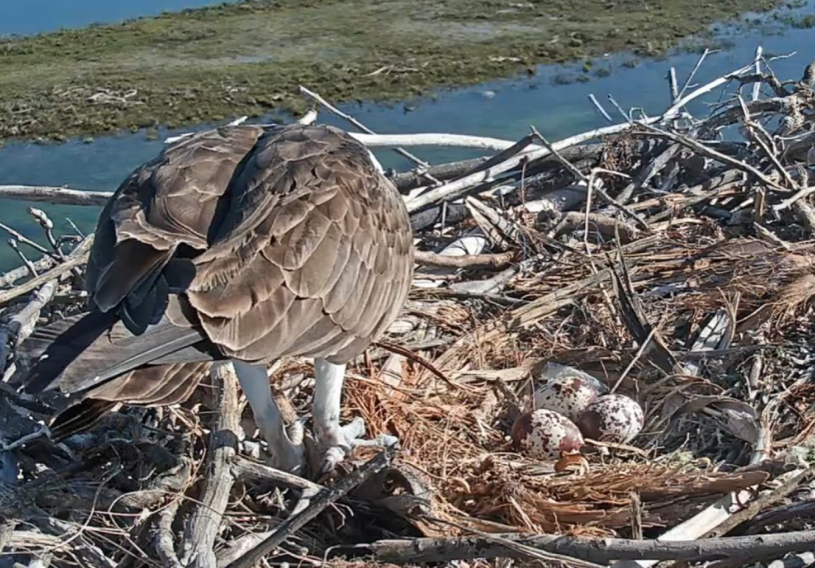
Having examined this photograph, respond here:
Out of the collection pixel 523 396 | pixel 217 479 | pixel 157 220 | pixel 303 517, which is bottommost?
pixel 523 396

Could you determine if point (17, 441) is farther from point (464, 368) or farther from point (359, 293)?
point (464, 368)

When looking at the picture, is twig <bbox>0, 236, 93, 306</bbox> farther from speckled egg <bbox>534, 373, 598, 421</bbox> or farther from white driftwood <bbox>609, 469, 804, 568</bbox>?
white driftwood <bbox>609, 469, 804, 568</bbox>

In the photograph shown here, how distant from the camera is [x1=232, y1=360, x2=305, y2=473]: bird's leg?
10.8 ft

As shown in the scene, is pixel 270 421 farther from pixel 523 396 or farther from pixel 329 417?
pixel 523 396

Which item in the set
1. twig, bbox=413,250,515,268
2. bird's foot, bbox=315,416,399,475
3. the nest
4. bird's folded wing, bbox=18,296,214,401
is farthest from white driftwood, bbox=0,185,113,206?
bird's folded wing, bbox=18,296,214,401

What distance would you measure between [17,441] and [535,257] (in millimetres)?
2334

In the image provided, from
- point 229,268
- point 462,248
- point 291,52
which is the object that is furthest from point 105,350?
point 291,52

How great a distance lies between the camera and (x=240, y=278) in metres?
2.86

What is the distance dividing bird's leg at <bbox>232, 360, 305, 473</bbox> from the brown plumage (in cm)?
21

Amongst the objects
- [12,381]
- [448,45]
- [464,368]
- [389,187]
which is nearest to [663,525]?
[464,368]

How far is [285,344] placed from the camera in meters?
2.94

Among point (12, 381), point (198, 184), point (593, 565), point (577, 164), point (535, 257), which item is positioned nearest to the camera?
point (593, 565)

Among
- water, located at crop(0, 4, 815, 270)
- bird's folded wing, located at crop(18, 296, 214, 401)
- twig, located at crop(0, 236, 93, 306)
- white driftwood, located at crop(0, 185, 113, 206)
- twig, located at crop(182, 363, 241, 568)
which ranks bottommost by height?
water, located at crop(0, 4, 815, 270)

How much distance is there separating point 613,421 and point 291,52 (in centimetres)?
870
